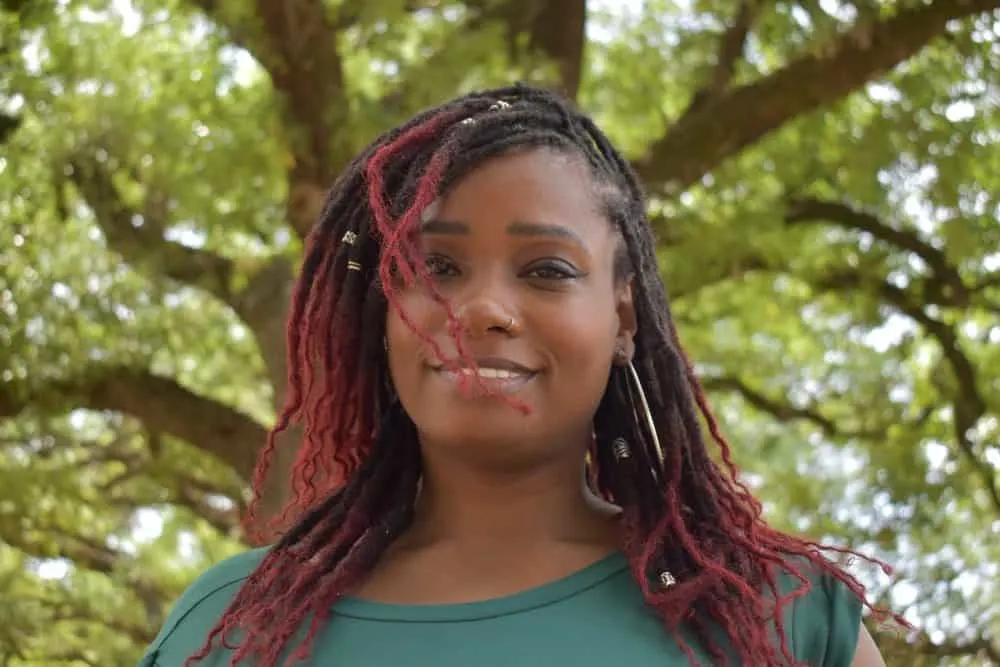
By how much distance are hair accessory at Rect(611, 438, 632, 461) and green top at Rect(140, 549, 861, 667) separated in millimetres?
212

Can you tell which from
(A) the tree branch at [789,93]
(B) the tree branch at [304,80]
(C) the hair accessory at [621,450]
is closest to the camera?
(C) the hair accessory at [621,450]

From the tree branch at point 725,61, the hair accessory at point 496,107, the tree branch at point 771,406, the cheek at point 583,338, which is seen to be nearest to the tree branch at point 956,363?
the tree branch at point 771,406

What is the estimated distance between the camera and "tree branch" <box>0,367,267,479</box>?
19.4 feet

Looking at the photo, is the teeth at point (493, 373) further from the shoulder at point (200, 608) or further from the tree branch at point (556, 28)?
the tree branch at point (556, 28)

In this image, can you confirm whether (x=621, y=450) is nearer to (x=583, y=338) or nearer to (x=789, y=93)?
(x=583, y=338)

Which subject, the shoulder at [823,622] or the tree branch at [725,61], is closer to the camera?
the shoulder at [823,622]

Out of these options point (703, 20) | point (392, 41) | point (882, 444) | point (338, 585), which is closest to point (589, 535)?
point (338, 585)

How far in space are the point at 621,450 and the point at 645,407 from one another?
3.0 inches

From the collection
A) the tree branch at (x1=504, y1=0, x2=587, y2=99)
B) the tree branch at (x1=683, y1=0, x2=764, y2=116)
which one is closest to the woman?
the tree branch at (x1=504, y1=0, x2=587, y2=99)

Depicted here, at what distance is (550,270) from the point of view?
7.07 feet

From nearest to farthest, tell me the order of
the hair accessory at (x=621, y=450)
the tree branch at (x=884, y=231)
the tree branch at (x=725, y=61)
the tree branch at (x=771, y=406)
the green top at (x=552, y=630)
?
1. the green top at (x=552, y=630)
2. the hair accessory at (x=621, y=450)
3. the tree branch at (x=725, y=61)
4. the tree branch at (x=884, y=231)
5. the tree branch at (x=771, y=406)

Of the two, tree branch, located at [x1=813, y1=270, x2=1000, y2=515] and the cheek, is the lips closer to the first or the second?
the cheek

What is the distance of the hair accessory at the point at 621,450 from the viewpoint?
2365mm

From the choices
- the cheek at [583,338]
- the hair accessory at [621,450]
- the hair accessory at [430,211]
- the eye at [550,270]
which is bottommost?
the hair accessory at [621,450]
